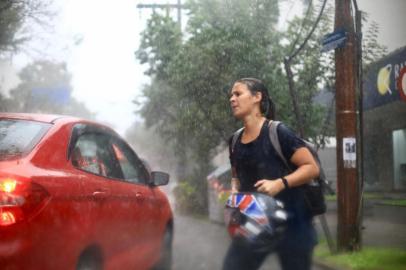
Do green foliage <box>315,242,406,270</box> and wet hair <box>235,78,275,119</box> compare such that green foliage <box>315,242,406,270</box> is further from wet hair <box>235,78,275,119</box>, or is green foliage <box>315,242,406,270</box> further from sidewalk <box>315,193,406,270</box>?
wet hair <box>235,78,275,119</box>

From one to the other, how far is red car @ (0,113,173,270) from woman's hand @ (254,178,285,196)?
1.30 m

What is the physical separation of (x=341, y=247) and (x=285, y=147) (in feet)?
16.0

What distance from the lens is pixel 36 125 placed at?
14.4ft

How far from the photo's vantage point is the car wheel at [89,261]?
4105mm

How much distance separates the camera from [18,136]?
13.8 feet

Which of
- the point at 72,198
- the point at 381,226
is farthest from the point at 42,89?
the point at 72,198

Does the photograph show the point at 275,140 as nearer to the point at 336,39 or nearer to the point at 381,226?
the point at 336,39

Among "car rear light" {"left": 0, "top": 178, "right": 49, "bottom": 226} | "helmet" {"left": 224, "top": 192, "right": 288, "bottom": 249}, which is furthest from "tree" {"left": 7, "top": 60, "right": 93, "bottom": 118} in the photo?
"helmet" {"left": 224, "top": 192, "right": 288, "bottom": 249}

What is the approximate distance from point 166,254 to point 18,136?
2.50 meters

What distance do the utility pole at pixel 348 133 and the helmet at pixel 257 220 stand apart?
4.72 metres

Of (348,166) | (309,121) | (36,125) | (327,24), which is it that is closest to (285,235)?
(36,125)

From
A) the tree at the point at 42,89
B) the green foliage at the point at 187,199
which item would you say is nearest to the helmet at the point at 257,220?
the green foliage at the point at 187,199

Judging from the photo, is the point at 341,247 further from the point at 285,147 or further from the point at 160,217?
the point at 285,147

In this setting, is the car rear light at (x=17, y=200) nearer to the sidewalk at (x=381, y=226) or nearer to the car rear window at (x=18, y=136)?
the car rear window at (x=18, y=136)
